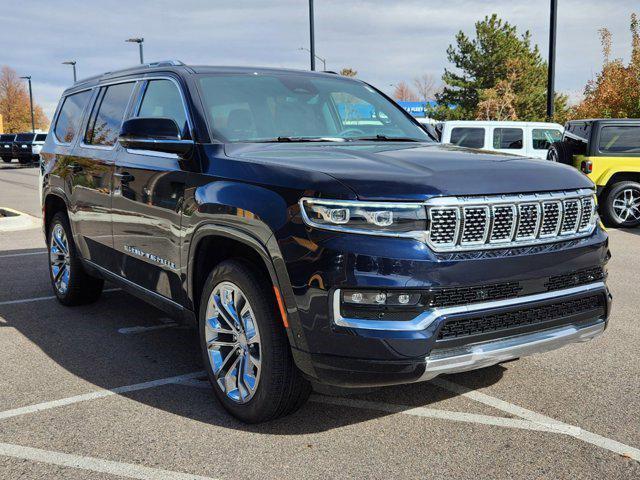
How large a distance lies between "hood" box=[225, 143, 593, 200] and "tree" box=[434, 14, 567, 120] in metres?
43.4

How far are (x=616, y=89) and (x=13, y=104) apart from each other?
100m

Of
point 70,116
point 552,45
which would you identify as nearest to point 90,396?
point 70,116

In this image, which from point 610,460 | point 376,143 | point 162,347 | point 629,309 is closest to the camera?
point 610,460

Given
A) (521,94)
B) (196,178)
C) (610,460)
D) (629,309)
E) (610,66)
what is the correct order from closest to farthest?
(610,460) → (196,178) → (629,309) → (610,66) → (521,94)

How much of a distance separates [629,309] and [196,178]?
4.20m

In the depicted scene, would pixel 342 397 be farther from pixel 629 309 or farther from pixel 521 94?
pixel 521 94

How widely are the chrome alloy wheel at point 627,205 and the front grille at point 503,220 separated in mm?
9807

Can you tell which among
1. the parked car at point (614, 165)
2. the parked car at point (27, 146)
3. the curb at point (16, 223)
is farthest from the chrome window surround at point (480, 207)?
the parked car at point (27, 146)

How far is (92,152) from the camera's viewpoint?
5414mm

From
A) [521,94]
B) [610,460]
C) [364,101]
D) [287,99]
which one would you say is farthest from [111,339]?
[521,94]

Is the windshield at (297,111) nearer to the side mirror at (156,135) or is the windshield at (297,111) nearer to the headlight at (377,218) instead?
the side mirror at (156,135)

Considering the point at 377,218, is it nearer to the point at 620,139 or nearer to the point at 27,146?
the point at 620,139

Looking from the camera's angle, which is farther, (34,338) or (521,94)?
(521,94)

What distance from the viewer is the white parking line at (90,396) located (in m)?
3.91
